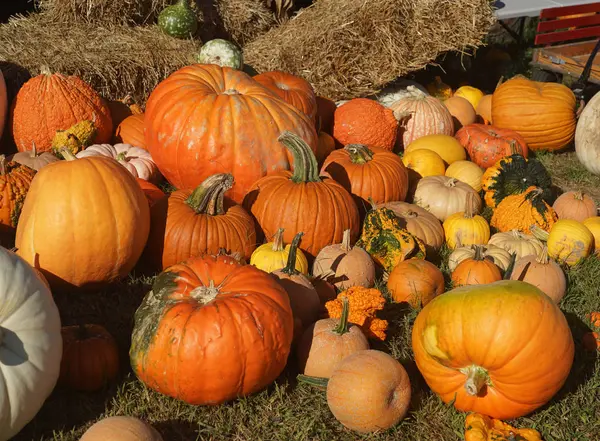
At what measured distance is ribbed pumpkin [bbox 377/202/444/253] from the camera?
499cm

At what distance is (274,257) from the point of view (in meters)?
4.32

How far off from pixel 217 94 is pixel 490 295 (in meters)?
3.05

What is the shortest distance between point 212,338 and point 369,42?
17.0 ft

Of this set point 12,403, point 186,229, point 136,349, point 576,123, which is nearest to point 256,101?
point 186,229

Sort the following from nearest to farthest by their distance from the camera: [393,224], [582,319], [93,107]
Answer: [582,319], [393,224], [93,107]

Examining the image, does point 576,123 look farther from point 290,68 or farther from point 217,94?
point 217,94

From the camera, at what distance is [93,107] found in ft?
19.8

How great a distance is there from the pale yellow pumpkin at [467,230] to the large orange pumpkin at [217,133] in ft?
4.51

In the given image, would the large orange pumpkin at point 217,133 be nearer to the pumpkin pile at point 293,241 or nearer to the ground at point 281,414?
the pumpkin pile at point 293,241

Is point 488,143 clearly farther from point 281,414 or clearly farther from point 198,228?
point 281,414

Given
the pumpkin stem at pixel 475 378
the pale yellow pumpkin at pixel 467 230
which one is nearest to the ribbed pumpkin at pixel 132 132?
the pale yellow pumpkin at pixel 467 230

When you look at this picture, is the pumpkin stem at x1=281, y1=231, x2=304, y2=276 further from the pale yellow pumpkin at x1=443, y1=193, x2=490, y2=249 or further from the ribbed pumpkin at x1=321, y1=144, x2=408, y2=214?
the pale yellow pumpkin at x1=443, y1=193, x2=490, y2=249

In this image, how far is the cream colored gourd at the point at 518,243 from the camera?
4.87 metres

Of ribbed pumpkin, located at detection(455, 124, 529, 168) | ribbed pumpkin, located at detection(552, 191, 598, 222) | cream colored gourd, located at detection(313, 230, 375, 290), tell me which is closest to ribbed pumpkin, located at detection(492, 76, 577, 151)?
ribbed pumpkin, located at detection(455, 124, 529, 168)
